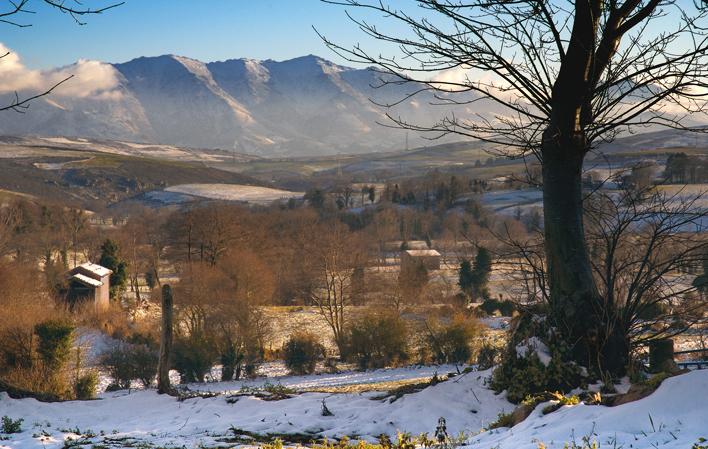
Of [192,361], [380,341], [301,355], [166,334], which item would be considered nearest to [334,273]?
[380,341]

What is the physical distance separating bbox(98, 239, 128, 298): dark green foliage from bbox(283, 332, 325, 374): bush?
2517 cm

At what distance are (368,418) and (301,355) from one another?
25.0m

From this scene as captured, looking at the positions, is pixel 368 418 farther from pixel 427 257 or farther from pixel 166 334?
pixel 427 257

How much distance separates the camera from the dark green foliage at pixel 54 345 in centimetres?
2297

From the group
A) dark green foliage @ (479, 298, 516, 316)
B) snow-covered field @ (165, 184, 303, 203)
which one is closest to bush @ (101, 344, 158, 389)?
dark green foliage @ (479, 298, 516, 316)

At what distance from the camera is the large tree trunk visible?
8633 mm

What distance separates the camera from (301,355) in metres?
33.9

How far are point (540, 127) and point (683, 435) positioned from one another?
4.67m

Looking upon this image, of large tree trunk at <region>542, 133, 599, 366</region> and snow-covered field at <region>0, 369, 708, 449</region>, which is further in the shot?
large tree trunk at <region>542, 133, 599, 366</region>

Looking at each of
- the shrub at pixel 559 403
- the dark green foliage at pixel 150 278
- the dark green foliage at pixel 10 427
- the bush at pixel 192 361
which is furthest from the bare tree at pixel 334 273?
the shrub at pixel 559 403

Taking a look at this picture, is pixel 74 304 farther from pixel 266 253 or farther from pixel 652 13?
pixel 652 13

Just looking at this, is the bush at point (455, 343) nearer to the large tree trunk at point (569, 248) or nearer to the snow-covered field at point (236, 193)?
the large tree trunk at point (569, 248)

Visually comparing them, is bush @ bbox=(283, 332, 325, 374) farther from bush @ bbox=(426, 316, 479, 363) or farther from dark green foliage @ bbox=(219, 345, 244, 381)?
bush @ bbox=(426, 316, 479, 363)

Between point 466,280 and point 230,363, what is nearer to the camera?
point 230,363
